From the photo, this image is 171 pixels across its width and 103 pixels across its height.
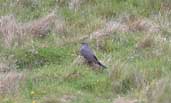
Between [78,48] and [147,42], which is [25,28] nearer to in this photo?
[78,48]

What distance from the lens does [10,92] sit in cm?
749

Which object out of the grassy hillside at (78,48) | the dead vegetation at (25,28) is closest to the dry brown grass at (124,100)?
the grassy hillside at (78,48)

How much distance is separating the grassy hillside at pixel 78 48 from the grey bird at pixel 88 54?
0.11 metres

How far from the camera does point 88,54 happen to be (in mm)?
8664

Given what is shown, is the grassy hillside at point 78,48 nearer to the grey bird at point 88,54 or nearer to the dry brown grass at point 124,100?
the dry brown grass at point 124,100

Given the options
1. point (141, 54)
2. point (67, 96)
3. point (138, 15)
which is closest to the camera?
point (67, 96)

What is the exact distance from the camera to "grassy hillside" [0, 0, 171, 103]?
7520 millimetres

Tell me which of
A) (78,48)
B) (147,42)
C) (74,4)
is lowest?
(78,48)

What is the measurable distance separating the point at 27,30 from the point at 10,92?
8.12ft

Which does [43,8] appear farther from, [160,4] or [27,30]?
[160,4]

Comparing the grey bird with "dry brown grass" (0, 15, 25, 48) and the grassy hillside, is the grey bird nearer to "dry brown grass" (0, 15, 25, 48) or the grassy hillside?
the grassy hillside

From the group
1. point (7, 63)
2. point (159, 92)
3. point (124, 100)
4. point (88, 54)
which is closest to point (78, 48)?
point (88, 54)

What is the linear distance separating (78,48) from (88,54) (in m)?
0.74

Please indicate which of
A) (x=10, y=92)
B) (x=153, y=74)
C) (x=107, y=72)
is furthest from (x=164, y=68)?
(x=10, y=92)
